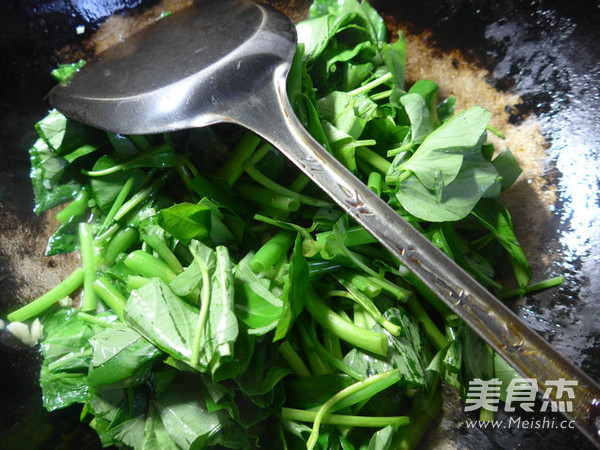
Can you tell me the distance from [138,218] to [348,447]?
0.88 metres

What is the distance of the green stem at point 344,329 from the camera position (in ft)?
3.72

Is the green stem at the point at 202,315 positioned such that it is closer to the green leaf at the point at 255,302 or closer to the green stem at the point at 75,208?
the green leaf at the point at 255,302

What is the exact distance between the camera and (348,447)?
1.15m

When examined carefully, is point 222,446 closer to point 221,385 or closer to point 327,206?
point 221,385

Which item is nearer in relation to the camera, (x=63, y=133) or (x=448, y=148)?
(x=448, y=148)

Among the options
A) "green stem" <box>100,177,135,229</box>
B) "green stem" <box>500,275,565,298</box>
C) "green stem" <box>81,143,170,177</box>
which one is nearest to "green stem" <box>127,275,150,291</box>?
"green stem" <box>100,177,135,229</box>

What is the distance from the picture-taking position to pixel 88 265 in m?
1.36

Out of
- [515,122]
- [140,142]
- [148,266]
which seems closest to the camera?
[148,266]

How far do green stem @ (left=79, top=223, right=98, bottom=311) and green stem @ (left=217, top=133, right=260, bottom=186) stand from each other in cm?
48

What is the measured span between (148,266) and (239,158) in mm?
394

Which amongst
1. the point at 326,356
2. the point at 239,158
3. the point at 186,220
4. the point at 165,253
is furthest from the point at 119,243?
the point at 326,356

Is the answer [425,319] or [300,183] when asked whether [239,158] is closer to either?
[300,183]

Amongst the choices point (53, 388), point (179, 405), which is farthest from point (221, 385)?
point (53, 388)

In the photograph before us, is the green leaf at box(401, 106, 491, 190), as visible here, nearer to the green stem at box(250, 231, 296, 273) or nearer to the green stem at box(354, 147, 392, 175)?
the green stem at box(354, 147, 392, 175)
